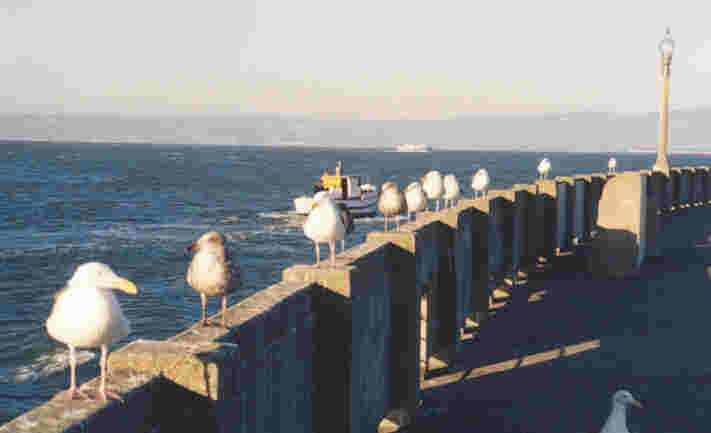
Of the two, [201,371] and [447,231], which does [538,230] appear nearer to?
[447,231]

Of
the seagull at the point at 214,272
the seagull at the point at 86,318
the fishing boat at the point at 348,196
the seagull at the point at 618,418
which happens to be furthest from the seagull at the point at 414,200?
the fishing boat at the point at 348,196

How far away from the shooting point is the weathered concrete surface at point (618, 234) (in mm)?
18203

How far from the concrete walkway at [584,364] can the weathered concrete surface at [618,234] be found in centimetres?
69

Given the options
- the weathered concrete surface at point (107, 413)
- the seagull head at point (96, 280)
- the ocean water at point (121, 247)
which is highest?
the seagull head at point (96, 280)

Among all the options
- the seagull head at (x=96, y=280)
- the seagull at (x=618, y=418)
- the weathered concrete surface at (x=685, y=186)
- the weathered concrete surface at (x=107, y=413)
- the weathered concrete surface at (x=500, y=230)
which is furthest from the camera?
the weathered concrete surface at (x=685, y=186)

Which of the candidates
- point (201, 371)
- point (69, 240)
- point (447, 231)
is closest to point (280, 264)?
point (69, 240)

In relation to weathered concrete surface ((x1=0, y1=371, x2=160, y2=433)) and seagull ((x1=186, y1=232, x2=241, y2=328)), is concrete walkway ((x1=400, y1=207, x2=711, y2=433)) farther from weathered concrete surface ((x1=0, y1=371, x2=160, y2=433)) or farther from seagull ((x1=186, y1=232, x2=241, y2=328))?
weathered concrete surface ((x1=0, y1=371, x2=160, y2=433))

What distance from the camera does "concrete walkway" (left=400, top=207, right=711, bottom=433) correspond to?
9273 millimetres

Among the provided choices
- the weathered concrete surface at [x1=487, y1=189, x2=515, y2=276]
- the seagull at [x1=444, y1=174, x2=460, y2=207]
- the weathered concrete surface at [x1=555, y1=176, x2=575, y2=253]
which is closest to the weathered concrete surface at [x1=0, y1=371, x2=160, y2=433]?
the weathered concrete surface at [x1=487, y1=189, x2=515, y2=276]

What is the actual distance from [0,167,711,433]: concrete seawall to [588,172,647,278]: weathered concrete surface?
0.03 m

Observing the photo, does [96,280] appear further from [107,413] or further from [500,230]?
[500,230]

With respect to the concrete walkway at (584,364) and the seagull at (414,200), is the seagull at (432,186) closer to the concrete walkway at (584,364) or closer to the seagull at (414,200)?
the concrete walkway at (584,364)

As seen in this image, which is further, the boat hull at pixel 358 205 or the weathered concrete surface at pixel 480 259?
the boat hull at pixel 358 205

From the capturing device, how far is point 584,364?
11.3 metres
